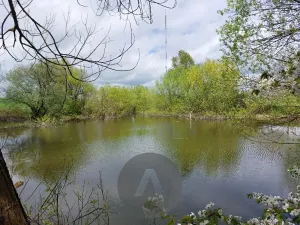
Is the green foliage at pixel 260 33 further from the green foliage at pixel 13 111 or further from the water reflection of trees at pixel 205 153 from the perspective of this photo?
the green foliage at pixel 13 111

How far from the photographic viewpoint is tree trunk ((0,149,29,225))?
3.34 feet

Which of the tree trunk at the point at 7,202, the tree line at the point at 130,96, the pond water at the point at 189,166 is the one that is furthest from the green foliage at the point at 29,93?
the tree trunk at the point at 7,202

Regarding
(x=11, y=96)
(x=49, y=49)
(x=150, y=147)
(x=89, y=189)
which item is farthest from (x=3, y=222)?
(x=11, y=96)

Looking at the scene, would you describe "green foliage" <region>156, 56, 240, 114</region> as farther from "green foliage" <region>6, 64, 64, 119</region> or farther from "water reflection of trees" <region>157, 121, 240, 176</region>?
"green foliage" <region>6, 64, 64, 119</region>

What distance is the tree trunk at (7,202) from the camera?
3.34ft

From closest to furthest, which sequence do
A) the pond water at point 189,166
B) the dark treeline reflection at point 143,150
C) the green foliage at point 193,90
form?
the pond water at point 189,166
the dark treeline reflection at point 143,150
the green foliage at point 193,90

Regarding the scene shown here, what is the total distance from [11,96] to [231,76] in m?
20.5

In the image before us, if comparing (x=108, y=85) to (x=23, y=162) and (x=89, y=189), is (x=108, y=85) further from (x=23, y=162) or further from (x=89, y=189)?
(x=89, y=189)

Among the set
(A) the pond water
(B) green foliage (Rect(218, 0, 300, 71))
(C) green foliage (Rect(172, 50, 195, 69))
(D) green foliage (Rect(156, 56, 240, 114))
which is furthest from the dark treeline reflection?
(C) green foliage (Rect(172, 50, 195, 69))

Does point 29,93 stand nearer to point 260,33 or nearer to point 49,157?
point 49,157

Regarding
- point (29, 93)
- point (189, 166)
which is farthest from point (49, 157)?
point (29, 93)
